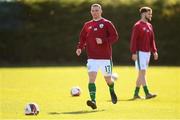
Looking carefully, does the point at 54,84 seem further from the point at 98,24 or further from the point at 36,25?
the point at 36,25

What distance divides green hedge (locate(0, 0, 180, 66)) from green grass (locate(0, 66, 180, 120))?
35.3ft

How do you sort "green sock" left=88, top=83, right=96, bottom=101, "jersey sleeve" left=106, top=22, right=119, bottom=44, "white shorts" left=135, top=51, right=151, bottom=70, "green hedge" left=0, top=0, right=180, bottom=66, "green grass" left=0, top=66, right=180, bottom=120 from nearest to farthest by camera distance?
"green grass" left=0, top=66, right=180, bottom=120, "green sock" left=88, top=83, right=96, bottom=101, "jersey sleeve" left=106, top=22, right=119, bottom=44, "white shorts" left=135, top=51, right=151, bottom=70, "green hedge" left=0, top=0, right=180, bottom=66

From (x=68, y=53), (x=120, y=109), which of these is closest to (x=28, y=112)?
(x=120, y=109)

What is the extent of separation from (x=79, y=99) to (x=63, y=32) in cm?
1951

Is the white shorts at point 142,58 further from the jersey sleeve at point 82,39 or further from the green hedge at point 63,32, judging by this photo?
the green hedge at point 63,32

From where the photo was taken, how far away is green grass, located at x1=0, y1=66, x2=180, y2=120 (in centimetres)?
1244

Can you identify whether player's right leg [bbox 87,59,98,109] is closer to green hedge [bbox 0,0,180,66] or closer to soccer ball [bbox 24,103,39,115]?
soccer ball [bbox 24,103,39,115]

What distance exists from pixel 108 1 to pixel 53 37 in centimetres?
333

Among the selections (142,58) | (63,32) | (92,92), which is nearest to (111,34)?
(92,92)

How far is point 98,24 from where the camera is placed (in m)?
14.1

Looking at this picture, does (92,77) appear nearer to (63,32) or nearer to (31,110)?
(31,110)

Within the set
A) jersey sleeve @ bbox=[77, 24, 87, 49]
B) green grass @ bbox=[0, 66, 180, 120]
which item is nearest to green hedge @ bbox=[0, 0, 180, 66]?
green grass @ bbox=[0, 66, 180, 120]

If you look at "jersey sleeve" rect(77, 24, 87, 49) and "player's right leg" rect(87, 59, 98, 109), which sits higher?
"jersey sleeve" rect(77, 24, 87, 49)

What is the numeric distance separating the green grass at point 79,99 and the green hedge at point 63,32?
1075 centimetres
